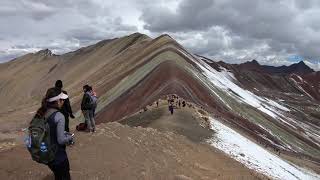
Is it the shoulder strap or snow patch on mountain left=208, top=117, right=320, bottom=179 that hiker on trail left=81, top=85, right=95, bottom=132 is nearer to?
the shoulder strap

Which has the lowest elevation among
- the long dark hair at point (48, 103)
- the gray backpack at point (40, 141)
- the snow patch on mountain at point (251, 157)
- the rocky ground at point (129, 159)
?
the snow patch on mountain at point (251, 157)

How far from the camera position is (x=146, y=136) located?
23.2m

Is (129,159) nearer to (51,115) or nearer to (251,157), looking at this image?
(51,115)

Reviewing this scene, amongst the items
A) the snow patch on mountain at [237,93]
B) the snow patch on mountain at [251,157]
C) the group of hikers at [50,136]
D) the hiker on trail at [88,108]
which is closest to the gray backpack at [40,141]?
the group of hikers at [50,136]

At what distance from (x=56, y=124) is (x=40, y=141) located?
52cm

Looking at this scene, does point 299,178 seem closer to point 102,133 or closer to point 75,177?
point 102,133

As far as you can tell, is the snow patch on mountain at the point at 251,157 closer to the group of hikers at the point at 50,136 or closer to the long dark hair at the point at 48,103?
the group of hikers at the point at 50,136

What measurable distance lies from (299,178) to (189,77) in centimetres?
3247

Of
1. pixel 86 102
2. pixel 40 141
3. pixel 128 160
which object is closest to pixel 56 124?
pixel 40 141

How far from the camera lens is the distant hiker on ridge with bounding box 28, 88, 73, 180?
35.9ft

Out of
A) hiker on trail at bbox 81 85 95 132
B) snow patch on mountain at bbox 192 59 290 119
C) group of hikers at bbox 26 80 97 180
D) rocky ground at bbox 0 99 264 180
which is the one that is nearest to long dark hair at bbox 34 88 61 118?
group of hikers at bbox 26 80 97 180

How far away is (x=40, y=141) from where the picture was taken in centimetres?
1090

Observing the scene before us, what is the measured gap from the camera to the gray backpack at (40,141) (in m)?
10.9

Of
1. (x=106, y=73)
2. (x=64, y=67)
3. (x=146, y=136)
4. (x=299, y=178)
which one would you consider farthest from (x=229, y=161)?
(x=64, y=67)
